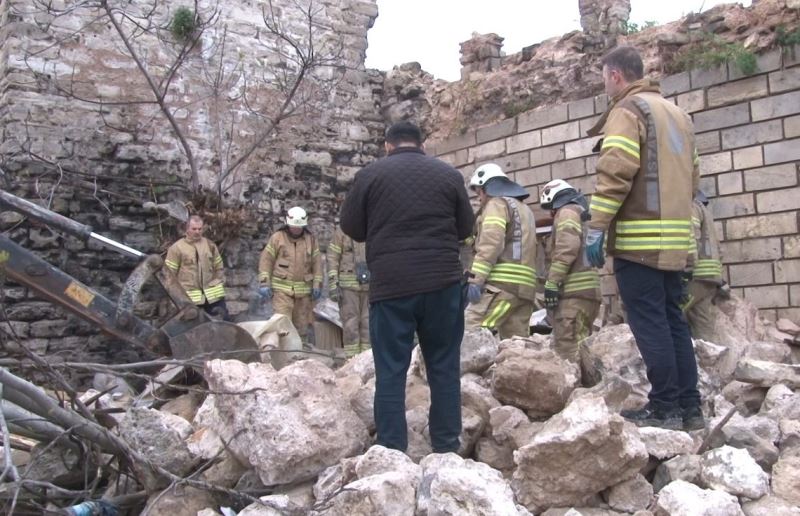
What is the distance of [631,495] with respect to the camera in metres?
3.25

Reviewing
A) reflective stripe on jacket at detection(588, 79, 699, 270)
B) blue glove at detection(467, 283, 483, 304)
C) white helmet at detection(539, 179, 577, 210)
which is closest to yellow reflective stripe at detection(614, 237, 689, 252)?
reflective stripe on jacket at detection(588, 79, 699, 270)

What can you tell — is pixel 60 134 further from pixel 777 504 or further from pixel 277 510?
pixel 777 504

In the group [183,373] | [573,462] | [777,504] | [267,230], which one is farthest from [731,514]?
[267,230]

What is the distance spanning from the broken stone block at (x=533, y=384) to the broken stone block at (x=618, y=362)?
38cm

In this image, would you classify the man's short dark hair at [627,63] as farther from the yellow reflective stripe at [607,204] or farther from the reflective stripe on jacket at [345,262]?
the reflective stripe on jacket at [345,262]

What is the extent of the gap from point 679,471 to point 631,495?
0.85 ft

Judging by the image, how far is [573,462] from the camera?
10.6ft

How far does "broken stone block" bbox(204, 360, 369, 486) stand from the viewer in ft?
11.3

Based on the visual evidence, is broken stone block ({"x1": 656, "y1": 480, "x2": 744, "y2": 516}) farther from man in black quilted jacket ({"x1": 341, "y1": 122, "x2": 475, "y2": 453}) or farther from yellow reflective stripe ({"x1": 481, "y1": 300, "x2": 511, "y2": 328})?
yellow reflective stripe ({"x1": 481, "y1": 300, "x2": 511, "y2": 328})

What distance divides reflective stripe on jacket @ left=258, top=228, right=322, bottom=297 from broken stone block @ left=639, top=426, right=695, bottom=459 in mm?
5892

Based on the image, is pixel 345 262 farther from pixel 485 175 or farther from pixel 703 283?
pixel 703 283

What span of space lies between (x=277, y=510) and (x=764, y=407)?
2.57 metres

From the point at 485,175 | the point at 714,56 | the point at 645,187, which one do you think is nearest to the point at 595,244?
the point at 645,187

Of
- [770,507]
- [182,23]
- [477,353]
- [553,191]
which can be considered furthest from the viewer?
[182,23]
